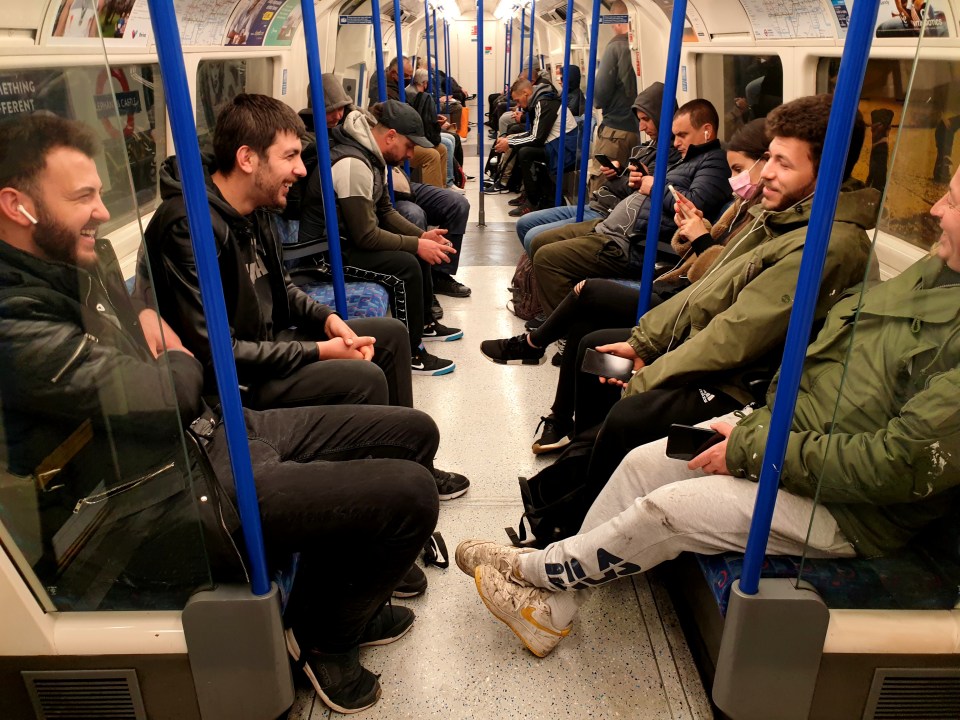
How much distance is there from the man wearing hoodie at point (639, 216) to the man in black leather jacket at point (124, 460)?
248 cm

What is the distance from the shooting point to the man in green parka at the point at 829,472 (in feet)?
4.92

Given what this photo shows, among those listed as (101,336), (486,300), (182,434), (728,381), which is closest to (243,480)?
(182,434)

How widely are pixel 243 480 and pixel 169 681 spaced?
1.89 feet

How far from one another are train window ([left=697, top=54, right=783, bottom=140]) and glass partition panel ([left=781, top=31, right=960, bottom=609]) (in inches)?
118

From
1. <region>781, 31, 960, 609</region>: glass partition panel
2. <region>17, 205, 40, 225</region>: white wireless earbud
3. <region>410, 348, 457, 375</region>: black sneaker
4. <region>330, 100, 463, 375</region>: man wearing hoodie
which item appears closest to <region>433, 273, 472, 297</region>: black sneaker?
<region>330, 100, 463, 375</region>: man wearing hoodie

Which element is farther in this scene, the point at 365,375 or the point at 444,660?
the point at 365,375

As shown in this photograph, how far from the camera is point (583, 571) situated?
199 centimetres

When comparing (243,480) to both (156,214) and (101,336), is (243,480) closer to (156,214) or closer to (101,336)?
(101,336)

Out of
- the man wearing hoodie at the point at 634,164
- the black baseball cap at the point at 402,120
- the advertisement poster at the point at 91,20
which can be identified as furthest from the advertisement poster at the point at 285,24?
the man wearing hoodie at the point at 634,164

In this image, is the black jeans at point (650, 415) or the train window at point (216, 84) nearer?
the black jeans at point (650, 415)

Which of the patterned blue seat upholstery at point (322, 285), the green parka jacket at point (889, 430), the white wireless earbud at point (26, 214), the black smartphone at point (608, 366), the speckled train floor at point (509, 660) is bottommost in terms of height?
the speckled train floor at point (509, 660)

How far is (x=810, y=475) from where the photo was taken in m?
1.69

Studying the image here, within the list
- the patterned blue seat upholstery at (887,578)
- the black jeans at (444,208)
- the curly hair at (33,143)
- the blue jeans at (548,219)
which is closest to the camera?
the curly hair at (33,143)

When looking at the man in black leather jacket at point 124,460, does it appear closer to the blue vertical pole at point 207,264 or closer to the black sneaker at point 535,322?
the blue vertical pole at point 207,264
